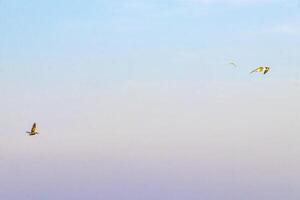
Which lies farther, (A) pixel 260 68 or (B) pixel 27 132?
(B) pixel 27 132

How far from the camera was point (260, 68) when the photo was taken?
11031cm

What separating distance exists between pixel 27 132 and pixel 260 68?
52.3 metres

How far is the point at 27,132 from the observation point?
12388cm

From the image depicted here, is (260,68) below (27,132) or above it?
above
